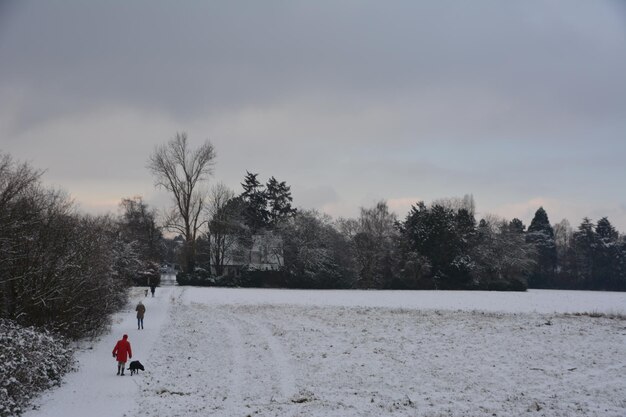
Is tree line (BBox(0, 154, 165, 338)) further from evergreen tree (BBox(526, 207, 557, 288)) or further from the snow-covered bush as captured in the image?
evergreen tree (BBox(526, 207, 557, 288))

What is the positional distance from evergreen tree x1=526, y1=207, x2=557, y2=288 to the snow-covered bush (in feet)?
270

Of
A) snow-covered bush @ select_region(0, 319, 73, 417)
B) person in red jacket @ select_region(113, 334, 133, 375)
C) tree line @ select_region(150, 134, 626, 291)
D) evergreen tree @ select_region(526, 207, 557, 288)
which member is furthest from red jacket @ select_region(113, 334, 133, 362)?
evergreen tree @ select_region(526, 207, 557, 288)

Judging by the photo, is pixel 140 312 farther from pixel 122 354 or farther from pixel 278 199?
pixel 278 199

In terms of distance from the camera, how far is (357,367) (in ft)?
60.8

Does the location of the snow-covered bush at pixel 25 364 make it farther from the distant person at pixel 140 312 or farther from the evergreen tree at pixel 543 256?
the evergreen tree at pixel 543 256

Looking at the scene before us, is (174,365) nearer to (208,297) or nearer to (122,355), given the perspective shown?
(122,355)

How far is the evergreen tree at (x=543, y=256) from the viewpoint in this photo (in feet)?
288

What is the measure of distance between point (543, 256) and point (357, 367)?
82198mm

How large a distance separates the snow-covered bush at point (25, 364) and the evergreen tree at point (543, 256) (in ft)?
270

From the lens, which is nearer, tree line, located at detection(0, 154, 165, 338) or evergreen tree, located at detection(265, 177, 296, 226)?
tree line, located at detection(0, 154, 165, 338)

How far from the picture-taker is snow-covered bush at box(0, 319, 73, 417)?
12.5 meters

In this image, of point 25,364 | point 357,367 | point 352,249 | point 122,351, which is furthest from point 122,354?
point 352,249

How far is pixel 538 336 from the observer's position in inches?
947

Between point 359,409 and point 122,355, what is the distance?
861cm
